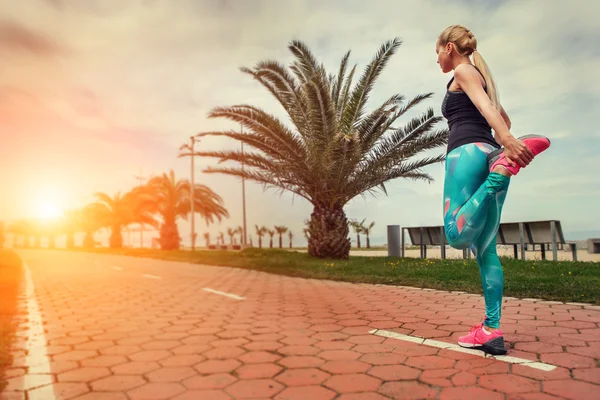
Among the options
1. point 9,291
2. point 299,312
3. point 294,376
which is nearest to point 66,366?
point 294,376

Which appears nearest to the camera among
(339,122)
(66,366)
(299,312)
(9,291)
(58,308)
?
(66,366)

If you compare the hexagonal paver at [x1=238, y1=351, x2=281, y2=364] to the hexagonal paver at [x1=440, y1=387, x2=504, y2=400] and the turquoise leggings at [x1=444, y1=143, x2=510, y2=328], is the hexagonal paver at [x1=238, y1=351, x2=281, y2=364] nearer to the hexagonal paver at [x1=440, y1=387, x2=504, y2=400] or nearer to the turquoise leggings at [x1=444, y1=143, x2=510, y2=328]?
the hexagonal paver at [x1=440, y1=387, x2=504, y2=400]

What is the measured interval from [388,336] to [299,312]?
149cm

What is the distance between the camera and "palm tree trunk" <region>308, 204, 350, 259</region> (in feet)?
41.2

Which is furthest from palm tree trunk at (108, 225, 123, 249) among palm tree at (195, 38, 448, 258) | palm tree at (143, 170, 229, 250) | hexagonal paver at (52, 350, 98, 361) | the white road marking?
hexagonal paver at (52, 350, 98, 361)

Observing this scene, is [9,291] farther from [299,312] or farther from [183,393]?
[183,393]

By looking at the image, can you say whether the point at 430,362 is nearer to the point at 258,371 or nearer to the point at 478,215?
the point at 478,215

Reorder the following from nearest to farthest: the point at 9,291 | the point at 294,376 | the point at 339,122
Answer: the point at 294,376
the point at 9,291
the point at 339,122

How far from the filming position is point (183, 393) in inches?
90.0

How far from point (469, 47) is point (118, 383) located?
316 centimetres

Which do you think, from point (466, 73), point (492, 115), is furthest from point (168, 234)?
point (492, 115)

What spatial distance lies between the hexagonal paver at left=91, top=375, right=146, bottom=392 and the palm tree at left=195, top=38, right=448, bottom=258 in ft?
Answer: 28.4

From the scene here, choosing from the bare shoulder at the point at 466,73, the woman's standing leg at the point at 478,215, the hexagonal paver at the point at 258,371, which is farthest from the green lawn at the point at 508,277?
the hexagonal paver at the point at 258,371

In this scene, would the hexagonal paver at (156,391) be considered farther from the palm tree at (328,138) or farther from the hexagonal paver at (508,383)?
the palm tree at (328,138)
